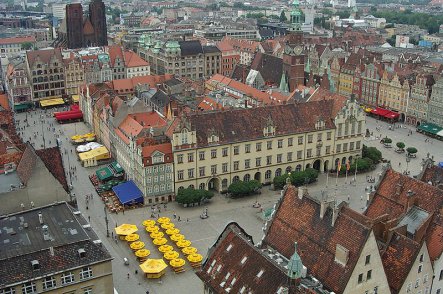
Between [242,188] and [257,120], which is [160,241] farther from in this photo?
[257,120]

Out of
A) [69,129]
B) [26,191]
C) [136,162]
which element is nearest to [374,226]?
[26,191]

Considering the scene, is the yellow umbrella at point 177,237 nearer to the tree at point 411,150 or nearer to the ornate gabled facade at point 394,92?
the tree at point 411,150

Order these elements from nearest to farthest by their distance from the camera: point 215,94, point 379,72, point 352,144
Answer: point 352,144 < point 215,94 < point 379,72

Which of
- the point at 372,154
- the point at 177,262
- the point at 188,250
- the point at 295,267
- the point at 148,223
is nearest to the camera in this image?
the point at 295,267

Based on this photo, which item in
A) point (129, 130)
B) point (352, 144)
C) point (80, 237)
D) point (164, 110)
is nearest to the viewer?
point (80, 237)

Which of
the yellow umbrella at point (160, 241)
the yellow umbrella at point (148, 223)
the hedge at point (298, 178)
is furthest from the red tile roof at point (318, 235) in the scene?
the hedge at point (298, 178)

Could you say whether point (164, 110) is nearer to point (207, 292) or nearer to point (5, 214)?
point (5, 214)

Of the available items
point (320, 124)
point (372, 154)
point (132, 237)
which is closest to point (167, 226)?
point (132, 237)

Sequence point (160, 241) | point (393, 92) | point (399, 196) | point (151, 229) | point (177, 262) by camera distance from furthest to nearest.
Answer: point (393, 92)
point (151, 229)
point (160, 241)
point (177, 262)
point (399, 196)
